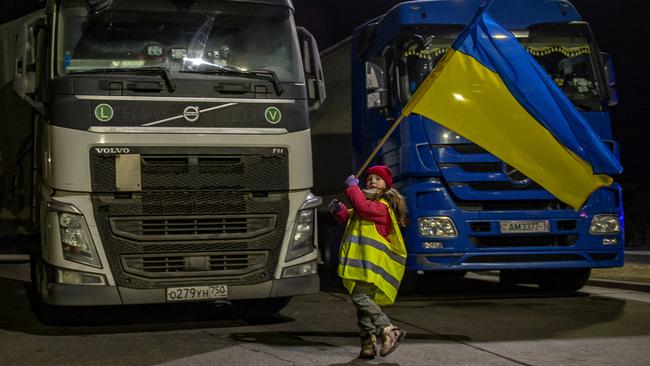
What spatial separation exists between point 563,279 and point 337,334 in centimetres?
503

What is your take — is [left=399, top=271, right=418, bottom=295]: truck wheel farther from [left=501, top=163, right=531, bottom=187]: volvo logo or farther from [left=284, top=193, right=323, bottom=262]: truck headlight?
[left=284, top=193, right=323, bottom=262]: truck headlight

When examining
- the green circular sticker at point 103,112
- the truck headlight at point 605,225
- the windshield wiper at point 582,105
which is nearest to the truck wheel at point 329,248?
the truck headlight at point 605,225

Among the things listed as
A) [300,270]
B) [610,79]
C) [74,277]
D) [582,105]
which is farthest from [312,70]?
[610,79]

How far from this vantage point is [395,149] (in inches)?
439

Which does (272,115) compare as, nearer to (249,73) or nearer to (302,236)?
(249,73)

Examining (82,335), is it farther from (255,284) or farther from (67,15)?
(67,15)

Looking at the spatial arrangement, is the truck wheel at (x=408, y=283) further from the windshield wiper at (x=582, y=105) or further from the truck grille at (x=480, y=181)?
the windshield wiper at (x=582, y=105)

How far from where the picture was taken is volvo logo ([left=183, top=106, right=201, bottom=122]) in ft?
27.5

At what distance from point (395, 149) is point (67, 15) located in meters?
4.25

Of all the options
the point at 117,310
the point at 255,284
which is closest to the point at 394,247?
the point at 255,284

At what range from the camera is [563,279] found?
40.5 feet

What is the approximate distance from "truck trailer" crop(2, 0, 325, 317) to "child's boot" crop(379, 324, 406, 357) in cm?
195

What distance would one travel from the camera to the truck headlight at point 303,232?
869 centimetres

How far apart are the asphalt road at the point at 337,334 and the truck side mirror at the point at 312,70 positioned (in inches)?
85.2
